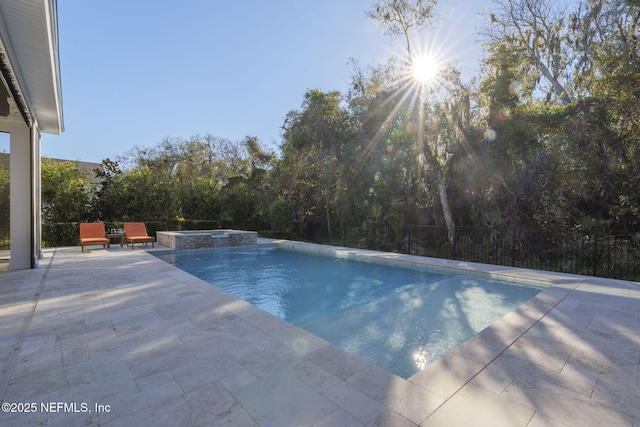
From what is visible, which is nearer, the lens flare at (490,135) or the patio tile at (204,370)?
the patio tile at (204,370)

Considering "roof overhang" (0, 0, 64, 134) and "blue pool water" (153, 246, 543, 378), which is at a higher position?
"roof overhang" (0, 0, 64, 134)

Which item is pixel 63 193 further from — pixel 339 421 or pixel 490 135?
pixel 490 135

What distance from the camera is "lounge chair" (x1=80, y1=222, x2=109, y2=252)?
8984mm

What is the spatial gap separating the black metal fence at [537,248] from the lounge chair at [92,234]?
9440 mm

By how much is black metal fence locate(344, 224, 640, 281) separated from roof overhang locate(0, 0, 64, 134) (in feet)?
30.2

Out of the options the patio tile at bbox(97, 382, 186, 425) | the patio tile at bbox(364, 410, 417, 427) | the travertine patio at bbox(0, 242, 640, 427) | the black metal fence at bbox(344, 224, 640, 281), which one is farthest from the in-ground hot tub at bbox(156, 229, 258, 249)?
the patio tile at bbox(364, 410, 417, 427)

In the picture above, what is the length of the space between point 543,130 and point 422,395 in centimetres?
975

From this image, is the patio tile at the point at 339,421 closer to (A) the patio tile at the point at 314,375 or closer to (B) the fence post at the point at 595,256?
(A) the patio tile at the point at 314,375

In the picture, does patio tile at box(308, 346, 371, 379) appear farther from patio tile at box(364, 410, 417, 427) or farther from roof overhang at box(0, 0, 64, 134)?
roof overhang at box(0, 0, 64, 134)

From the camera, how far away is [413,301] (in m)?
5.18

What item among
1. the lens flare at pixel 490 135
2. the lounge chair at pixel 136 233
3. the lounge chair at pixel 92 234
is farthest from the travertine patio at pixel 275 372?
the lens flare at pixel 490 135

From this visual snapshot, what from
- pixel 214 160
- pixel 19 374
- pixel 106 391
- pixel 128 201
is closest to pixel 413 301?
pixel 106 391

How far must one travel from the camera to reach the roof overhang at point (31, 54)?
3213 millimetres

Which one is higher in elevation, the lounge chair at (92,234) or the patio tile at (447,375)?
the lounge chair at (92,234)
